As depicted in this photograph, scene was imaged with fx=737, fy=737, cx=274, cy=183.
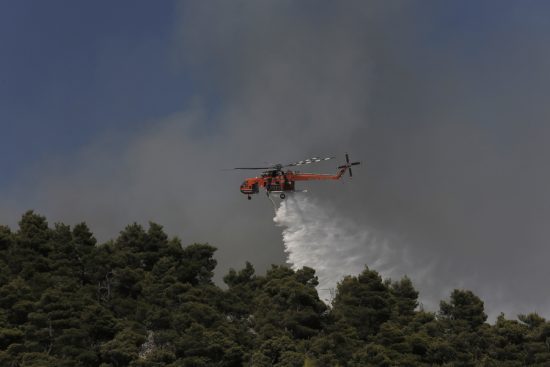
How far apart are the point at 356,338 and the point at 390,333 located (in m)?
4.16

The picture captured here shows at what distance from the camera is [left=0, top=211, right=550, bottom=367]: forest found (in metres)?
71.1

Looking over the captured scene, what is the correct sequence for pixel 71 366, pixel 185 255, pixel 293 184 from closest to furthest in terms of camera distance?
pixel 71 366 < pixel 293 184 < pixel 185 255

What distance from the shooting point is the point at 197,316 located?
7719 centimetres

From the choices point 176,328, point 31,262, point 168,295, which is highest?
point 31,262

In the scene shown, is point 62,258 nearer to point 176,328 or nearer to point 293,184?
point 176,328

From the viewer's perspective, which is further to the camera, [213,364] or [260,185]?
[260,185]

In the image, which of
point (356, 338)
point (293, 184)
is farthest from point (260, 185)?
point (356, 338)

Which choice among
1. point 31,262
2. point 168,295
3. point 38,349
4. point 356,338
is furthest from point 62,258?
point 356,338

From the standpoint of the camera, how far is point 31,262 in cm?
8800

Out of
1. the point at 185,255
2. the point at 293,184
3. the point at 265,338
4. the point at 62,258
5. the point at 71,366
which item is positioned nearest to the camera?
the point at 71,366

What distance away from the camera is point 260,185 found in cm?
8569

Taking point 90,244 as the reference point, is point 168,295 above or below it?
below

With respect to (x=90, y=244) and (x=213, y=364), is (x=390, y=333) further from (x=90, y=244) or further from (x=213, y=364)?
A: (x=90, y=244)

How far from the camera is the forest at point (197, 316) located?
71125 mm
